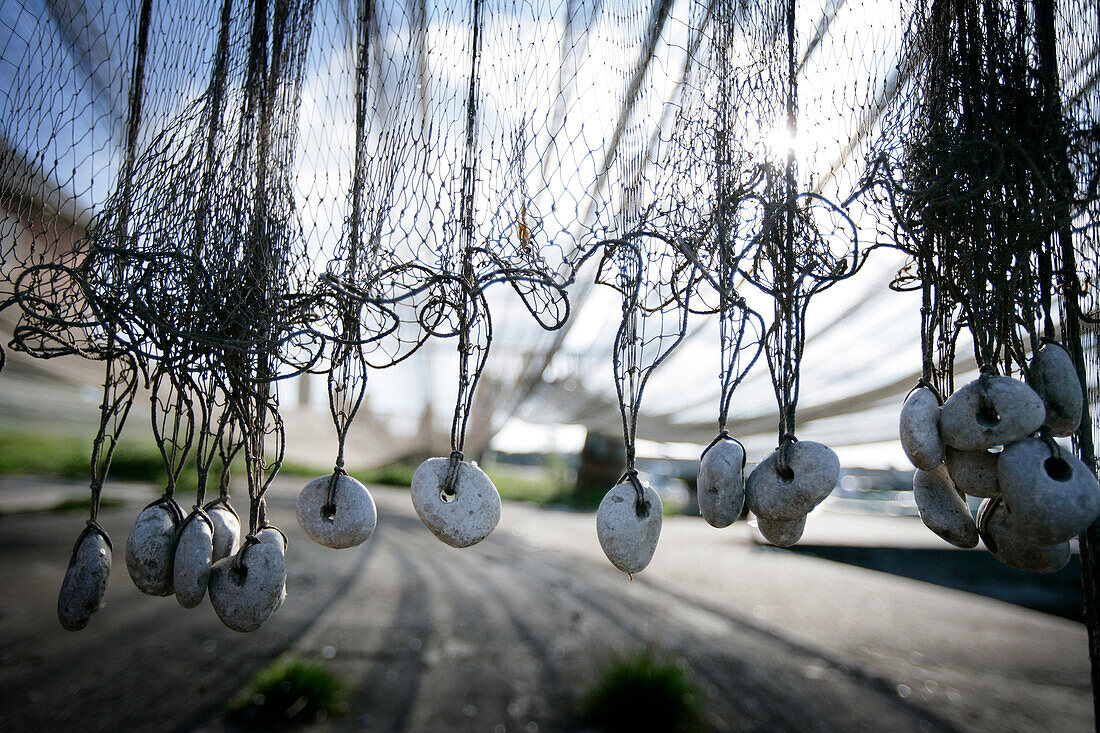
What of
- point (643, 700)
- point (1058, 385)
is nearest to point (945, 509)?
point (1058, 385)

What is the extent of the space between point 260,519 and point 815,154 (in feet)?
2.70

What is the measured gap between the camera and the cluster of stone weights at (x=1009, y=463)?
537 mm

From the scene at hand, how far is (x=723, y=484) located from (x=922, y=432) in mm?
206

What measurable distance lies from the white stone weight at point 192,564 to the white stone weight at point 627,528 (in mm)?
416

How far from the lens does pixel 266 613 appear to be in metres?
0.66

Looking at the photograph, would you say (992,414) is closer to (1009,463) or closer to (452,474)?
(1009,463)

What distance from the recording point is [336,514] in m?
0.67

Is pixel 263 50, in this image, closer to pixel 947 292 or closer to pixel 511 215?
pixel 511 215

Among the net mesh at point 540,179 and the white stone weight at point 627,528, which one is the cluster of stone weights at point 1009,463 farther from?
the white stone weight at point 627,528

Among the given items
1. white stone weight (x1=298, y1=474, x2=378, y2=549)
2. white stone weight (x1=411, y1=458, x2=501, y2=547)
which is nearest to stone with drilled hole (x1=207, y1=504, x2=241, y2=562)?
white stone weight (x1=298, y1=474, x2=378, y2=549)

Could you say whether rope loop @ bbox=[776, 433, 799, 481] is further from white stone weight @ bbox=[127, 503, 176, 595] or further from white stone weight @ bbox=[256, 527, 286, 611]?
white stone weight @ bbox=[127, 503, 176, 595]

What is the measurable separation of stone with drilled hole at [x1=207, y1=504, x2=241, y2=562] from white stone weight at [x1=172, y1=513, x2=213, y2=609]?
2.0 inches

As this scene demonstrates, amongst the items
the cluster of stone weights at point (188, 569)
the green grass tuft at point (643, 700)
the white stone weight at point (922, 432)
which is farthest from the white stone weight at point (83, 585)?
the green grass tuft at point (643, 700)

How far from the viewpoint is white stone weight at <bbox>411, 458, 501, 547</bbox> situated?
621 mm
